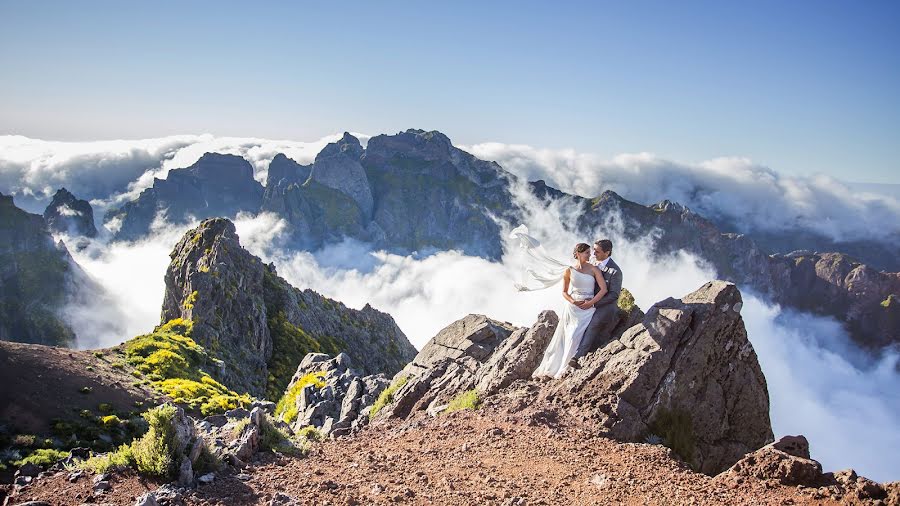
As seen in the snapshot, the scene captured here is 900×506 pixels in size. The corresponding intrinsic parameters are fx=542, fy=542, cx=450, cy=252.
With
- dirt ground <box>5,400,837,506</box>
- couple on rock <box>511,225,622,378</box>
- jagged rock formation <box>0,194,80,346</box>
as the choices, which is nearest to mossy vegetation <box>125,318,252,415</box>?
dirt ground <box>5,400,837,506</box>

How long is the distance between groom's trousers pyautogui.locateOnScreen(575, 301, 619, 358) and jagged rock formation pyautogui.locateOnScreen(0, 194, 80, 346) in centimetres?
17582

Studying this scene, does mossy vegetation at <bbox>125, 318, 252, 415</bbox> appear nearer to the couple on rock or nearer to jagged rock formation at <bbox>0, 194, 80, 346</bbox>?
the couple on rock

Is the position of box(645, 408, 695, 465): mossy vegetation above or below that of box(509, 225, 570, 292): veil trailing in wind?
below

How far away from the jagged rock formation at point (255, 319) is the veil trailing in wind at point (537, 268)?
36.5 m

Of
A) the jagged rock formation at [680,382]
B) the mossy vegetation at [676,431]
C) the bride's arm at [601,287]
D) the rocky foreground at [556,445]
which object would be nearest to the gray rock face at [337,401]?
the rocky foreground at [556,445]

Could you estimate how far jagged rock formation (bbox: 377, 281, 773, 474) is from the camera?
14.5 m

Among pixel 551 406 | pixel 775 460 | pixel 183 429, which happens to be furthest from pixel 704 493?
pixel 183 429

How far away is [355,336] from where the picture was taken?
72.5 meters

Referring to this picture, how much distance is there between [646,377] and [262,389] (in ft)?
147

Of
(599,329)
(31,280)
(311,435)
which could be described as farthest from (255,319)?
(31,280)

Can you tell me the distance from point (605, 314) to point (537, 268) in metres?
3.08

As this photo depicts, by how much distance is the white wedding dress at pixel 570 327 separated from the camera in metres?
17.1

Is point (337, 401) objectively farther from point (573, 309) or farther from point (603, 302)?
point (603, 302)

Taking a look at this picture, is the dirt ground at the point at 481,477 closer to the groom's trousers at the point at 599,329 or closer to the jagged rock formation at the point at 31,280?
the groom's trousers at the point at 599,329
